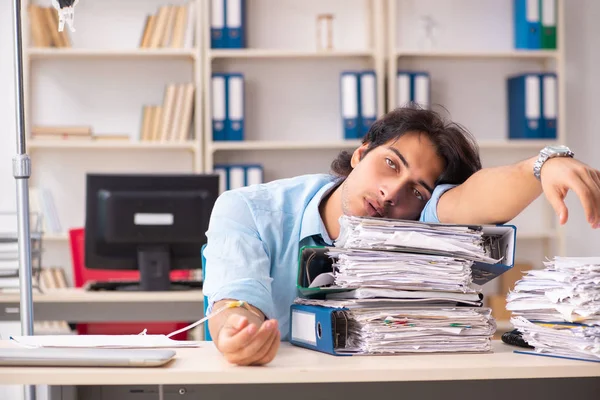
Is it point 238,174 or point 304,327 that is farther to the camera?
point 238,174

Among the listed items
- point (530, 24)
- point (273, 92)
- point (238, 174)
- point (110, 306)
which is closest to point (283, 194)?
point (110, 306)

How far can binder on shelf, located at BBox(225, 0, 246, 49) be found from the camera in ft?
13.7

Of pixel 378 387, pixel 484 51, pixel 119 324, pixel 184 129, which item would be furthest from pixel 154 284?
pixel 484 51

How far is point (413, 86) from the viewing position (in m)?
4.25

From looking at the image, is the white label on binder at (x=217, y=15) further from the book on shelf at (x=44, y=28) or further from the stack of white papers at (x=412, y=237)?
the stack of white papers at (x=412, y=237)

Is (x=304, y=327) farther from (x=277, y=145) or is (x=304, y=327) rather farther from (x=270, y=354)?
(x=277, y=145)

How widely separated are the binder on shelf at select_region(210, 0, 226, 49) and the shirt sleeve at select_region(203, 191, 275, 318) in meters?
2.85

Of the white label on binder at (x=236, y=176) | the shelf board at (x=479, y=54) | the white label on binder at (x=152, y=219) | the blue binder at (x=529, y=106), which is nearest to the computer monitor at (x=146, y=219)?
the white label on binder at (x=152, y=219)

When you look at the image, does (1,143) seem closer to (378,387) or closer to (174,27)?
(174,27)

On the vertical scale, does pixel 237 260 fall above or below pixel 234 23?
below

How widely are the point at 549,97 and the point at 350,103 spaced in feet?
3.53

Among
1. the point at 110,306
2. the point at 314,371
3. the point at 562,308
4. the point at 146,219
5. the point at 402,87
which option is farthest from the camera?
the point at 402,87

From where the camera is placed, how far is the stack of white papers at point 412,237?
45.1 inches

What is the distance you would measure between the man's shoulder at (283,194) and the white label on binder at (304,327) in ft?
0.92
